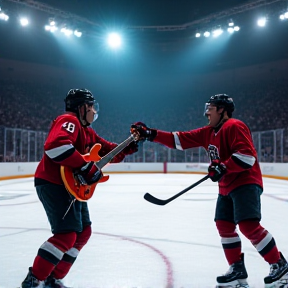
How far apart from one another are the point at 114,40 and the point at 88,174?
20.5 metres

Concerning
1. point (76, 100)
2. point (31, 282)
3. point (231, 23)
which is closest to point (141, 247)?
point (31, 282)

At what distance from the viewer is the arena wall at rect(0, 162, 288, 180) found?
13.0 m

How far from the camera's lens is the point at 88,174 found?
216cm

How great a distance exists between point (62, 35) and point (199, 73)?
29.6 feet

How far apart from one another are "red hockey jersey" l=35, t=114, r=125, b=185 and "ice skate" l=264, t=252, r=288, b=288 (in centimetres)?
137

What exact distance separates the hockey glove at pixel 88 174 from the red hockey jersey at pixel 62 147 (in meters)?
0.04

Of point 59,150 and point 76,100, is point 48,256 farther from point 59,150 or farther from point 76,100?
point 76,100

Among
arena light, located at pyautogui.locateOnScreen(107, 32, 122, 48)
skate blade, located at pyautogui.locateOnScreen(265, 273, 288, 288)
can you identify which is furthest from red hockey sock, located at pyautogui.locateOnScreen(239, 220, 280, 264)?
arena light, located at pyautogui.locateOnScreen(107, 32, 122, 48)

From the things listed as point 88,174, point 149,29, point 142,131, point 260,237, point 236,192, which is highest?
point 149,29

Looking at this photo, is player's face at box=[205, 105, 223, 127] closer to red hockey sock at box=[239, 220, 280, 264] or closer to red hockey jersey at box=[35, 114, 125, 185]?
red hockey sock at box=[239, 220, 280, 264]

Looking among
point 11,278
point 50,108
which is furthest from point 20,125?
point 11,278

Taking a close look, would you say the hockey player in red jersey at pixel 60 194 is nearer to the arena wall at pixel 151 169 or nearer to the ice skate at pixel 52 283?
the ice skate at pixel 52 283

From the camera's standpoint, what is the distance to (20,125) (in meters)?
19.4

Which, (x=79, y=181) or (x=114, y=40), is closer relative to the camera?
(x=79, y=181)
